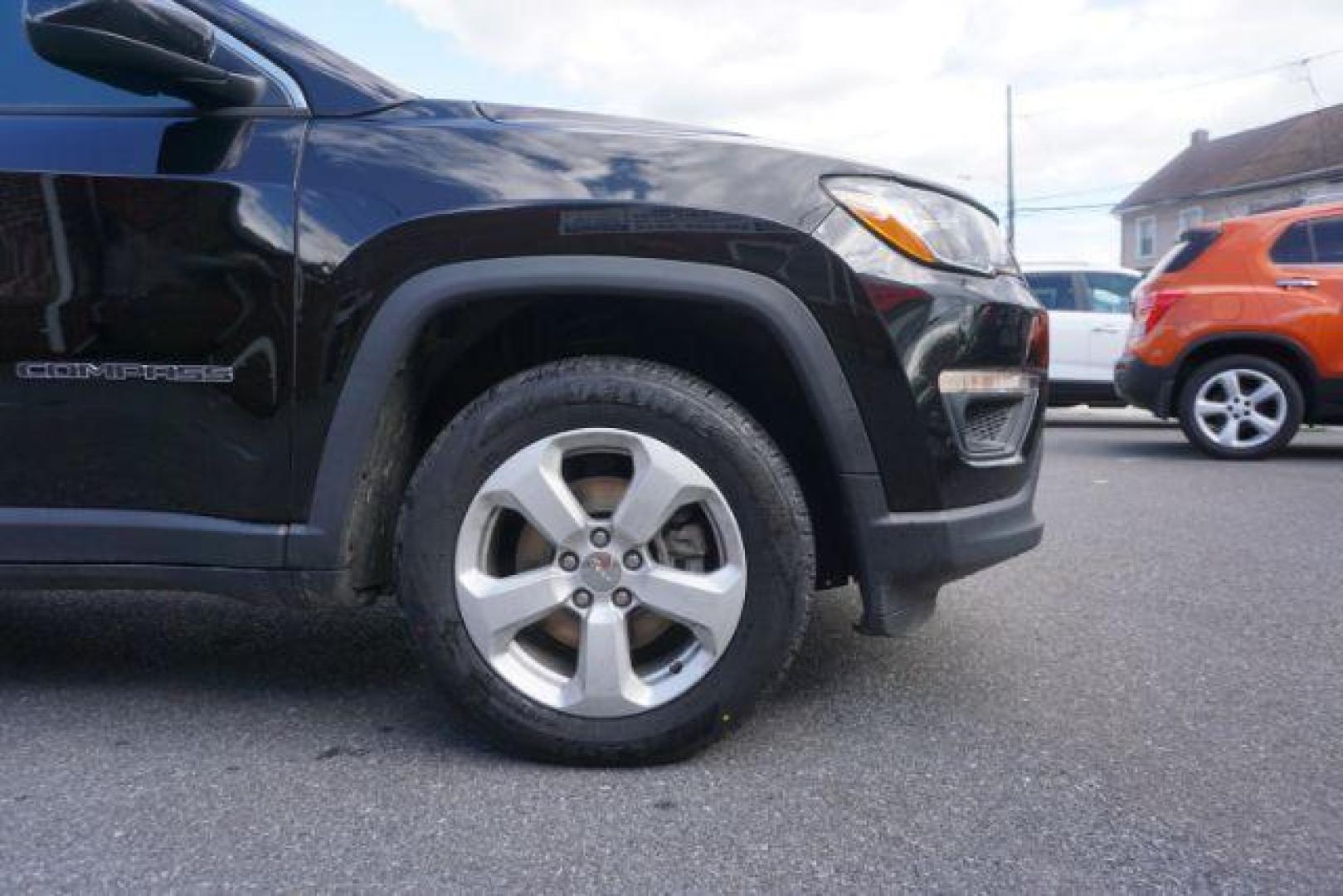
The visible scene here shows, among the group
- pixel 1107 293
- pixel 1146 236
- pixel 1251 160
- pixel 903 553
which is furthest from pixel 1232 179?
pixel 903 553

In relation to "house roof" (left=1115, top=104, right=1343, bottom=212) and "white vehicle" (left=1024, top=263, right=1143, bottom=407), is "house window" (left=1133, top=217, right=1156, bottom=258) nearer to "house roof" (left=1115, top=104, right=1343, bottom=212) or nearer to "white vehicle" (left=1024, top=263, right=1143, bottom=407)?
"house roof" (left=1115, top=104, right=1343, bottom=212)

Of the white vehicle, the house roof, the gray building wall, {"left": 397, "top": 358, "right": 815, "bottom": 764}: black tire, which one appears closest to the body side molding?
{"left": 397, "top": 358, "right": 815, "bottom": 764}: black tire

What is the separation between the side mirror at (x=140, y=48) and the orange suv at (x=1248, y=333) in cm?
682

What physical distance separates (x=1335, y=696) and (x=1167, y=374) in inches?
213

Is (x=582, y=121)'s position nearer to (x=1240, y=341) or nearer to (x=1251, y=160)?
(x=1240, y=341)

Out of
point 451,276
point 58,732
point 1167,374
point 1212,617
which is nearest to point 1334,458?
point 1167,374

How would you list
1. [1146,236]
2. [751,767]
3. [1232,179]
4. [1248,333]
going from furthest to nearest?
1. [1146,236]
2. [1232,179]
3. [1248,333]
4. [751,767]

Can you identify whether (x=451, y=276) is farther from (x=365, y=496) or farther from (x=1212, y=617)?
(x=1212, y=617)

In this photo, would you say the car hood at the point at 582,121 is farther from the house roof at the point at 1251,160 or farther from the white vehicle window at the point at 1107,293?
the house roof at the point at 1251,160

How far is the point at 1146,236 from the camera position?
125ft

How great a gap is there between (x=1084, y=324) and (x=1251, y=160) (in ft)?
90.8

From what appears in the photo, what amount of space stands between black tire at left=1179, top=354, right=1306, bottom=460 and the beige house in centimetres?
→ 2241

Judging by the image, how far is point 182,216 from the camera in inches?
89.6

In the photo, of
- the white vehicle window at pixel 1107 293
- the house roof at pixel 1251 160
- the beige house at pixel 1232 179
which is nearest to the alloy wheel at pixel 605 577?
Result: the white vehicle window at pixel 1107 293
